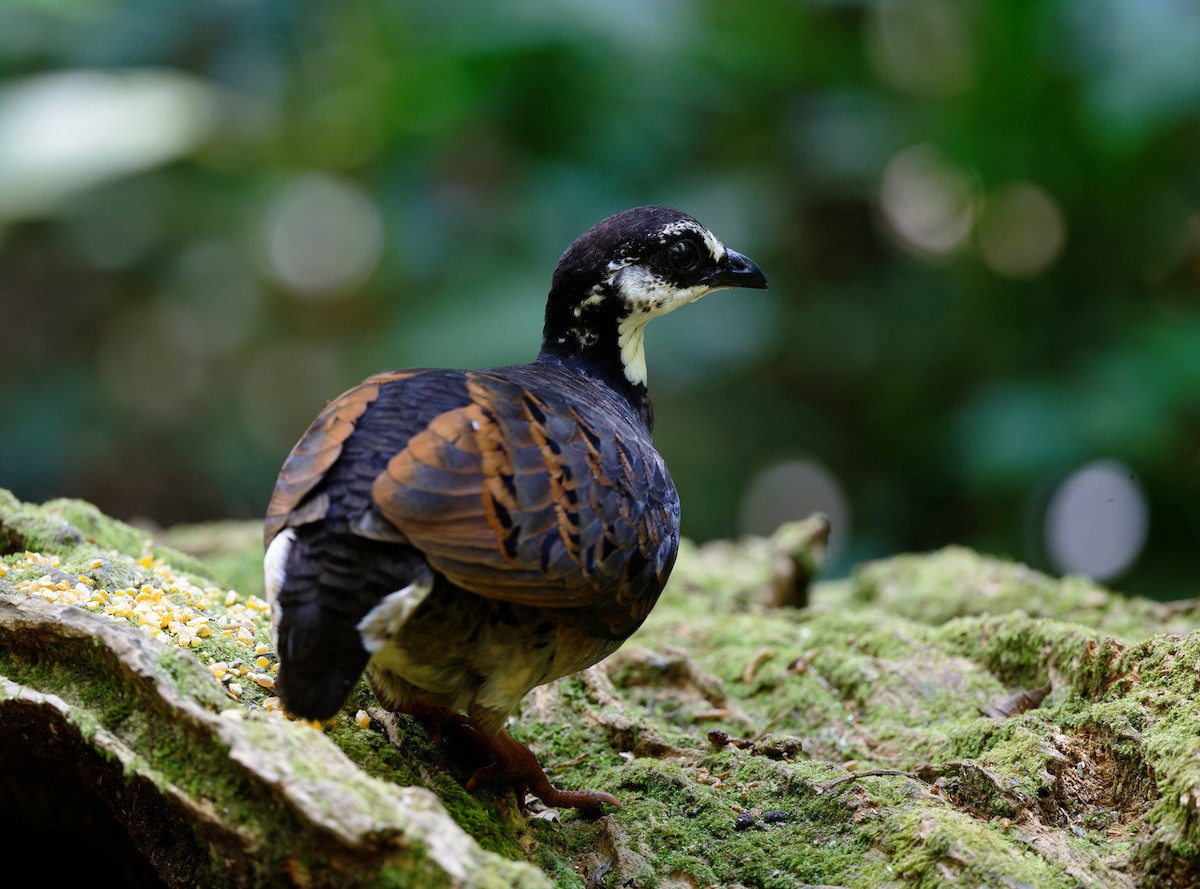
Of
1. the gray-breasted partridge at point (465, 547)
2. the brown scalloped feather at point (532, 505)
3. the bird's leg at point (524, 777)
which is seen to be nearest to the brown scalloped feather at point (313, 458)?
the gray-breasted partridge at point (465, 547)

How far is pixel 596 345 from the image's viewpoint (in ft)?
14.6

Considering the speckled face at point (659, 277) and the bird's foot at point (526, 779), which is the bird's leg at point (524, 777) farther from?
the speckled face at point (659, 277)

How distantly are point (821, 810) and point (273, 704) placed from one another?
5.15 ft

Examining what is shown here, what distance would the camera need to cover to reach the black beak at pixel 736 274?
4.63 m

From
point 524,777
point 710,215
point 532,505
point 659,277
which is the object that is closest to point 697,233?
point 659,277

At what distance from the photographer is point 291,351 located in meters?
9.29

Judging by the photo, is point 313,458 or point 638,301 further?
point 638,301

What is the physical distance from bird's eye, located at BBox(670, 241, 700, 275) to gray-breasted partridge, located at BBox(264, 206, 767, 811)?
0.85 metres

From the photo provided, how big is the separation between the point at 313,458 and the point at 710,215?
18.1 feet

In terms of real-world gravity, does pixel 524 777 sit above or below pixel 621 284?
below

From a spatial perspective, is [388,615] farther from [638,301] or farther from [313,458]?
[638,301]

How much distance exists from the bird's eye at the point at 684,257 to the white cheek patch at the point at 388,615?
2.04 metres

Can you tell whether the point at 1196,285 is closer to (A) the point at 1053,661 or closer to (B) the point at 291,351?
(A) the point at 1053,661

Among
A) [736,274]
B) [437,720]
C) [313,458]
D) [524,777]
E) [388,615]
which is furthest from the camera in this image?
[736,274]
